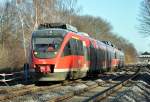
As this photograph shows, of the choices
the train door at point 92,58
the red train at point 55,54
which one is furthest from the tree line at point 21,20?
the red train at point 55,54

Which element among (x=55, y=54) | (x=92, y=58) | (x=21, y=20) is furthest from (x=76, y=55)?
(x=21, y=20)

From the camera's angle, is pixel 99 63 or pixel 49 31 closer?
pixel 49 31

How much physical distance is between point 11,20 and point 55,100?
157 feet

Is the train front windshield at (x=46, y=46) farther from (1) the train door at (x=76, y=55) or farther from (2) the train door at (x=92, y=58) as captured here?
(2) the train door at (x=92, y=58)

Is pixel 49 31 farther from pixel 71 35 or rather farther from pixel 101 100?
pixel 101 100

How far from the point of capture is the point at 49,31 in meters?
24.6

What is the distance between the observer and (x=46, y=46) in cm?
2380

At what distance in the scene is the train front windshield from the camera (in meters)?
23.6

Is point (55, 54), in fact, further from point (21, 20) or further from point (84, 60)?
point (21, 20)

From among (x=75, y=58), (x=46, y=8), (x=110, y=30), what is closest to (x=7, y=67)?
(x=46, y=8)

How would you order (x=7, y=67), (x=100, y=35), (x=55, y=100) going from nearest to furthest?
(x=55, y=100)
(x=7, y=67)
(x=100, y=35)

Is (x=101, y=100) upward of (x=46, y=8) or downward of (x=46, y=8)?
downward

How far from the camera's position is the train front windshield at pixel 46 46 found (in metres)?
23.6

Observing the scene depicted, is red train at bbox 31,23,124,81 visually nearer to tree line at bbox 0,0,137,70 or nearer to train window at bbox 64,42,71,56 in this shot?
train window at bbox 64,42,71,56
